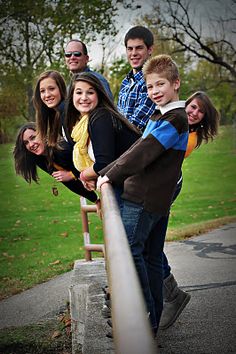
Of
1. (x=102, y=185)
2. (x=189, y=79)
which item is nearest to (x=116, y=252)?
(x=102, y=185)

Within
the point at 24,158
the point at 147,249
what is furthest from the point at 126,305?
the point at 24,158

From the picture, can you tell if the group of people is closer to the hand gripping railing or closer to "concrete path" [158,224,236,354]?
"concrete path" [158,224,236,354]

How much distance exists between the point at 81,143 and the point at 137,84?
426mm

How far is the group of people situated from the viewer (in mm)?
2012

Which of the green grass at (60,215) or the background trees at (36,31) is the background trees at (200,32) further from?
the green grass at (60,215)

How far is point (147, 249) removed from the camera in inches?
86.4

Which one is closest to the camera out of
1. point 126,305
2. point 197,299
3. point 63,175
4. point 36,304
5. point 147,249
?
point 126,305

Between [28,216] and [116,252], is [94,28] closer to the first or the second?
[28,216]

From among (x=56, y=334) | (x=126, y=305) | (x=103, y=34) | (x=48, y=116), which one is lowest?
(x=56, y=334)

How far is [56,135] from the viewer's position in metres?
2.89

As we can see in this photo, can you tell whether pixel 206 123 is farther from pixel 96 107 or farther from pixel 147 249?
pixel 147 249

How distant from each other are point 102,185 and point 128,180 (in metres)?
0.14

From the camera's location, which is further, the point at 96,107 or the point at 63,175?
the point at 63,175

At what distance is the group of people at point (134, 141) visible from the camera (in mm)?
2012
